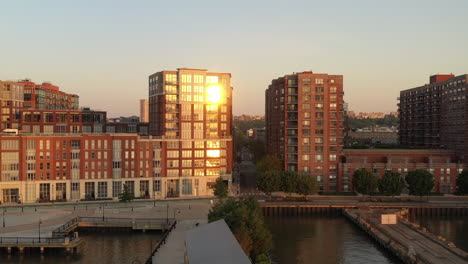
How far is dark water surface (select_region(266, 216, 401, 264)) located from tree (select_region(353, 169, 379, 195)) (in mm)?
14998

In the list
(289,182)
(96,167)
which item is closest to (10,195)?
(96,167)

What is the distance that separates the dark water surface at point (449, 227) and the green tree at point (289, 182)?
2911 cm

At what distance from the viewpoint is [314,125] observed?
135500mm

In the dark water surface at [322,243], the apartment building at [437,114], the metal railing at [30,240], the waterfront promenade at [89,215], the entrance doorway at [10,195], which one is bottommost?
the dark water surface at [322,243]

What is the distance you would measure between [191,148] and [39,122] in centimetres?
4365

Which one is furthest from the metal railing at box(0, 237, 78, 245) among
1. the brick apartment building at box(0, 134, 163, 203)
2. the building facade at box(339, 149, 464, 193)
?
the building facade at box(339, 149, 464, 193)

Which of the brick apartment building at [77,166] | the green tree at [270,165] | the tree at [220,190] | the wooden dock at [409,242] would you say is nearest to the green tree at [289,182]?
the green tree at [270,165]

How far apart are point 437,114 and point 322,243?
90.2m

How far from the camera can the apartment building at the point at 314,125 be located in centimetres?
13462

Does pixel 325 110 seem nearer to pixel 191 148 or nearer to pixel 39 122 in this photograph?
pixel 191 148

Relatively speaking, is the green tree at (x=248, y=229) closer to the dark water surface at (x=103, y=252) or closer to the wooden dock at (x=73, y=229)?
the dark water surface at (x=103, y=252)

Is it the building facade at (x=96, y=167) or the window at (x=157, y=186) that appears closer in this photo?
the building facade at (x=96, y=167)

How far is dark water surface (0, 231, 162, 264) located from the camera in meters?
74.0

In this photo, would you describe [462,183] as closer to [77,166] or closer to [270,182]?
[270,182]
